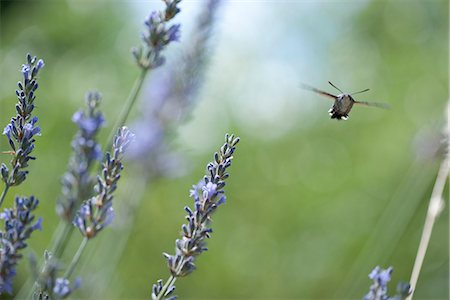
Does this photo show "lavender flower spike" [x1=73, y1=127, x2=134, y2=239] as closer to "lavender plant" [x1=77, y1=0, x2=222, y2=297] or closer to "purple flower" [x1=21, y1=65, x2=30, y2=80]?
"purple flower" [x1=21, y1=65, x2=30, y2=80]

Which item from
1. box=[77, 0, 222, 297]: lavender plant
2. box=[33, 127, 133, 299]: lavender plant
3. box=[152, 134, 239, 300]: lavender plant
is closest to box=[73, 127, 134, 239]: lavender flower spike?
box=[33, 127, 133, 299]: lavender plant

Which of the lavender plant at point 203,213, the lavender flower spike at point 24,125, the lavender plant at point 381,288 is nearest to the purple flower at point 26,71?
the lavender flower spike at point 24,125

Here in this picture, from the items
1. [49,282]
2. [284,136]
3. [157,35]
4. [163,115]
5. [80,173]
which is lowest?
[49,282]

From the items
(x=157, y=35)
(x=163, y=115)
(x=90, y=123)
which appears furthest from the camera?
(x=163, y=115)

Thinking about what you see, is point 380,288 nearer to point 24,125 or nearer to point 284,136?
point 24,125

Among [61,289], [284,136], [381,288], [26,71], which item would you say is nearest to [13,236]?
[61,289]

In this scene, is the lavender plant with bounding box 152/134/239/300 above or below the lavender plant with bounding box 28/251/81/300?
above

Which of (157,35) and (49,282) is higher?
(157,35)
